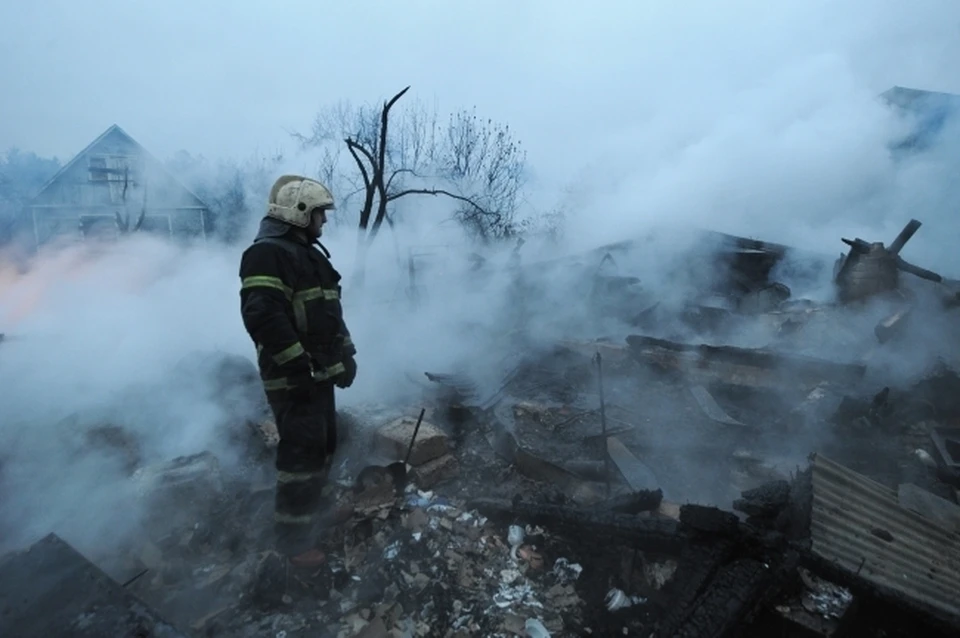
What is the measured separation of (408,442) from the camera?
14.1 ft

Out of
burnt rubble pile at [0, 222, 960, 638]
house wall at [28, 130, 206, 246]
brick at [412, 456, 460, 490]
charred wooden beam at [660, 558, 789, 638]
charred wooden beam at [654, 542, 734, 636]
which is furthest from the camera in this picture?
house wall at [28, 130, 206, 246]

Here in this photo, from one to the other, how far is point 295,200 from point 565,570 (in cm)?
280

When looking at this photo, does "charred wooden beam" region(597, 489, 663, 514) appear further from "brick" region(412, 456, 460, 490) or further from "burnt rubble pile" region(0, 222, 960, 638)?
"brick" region(412, 456, 460, 490)

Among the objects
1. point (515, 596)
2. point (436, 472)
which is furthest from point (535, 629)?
point (436, 472)

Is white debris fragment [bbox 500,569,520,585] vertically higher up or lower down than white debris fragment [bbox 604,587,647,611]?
lower down

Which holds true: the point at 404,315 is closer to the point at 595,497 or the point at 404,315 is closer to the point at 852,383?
the point at 595,497

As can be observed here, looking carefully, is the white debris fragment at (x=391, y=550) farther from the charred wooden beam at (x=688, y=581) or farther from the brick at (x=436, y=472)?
the charred wooden beam at (x=688, y=581)

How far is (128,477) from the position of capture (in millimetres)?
4031

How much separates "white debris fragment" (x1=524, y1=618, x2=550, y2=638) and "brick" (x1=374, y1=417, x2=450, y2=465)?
1702 mm

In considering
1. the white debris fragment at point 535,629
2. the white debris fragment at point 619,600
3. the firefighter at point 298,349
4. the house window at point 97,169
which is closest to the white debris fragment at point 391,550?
the firefighter at point 298,349

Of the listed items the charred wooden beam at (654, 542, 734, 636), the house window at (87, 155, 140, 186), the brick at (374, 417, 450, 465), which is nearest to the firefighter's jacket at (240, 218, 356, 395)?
the brick at (374, 417, 450, 465)

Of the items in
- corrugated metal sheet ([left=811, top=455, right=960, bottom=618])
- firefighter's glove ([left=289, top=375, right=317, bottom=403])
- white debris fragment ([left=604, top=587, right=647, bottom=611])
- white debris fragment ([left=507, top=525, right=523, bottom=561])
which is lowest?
white debris fragment ([left=507, top=525, right=523, bottom=561])

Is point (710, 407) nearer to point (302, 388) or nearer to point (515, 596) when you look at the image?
point (515, 596)

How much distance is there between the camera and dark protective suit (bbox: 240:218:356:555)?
300 cm
